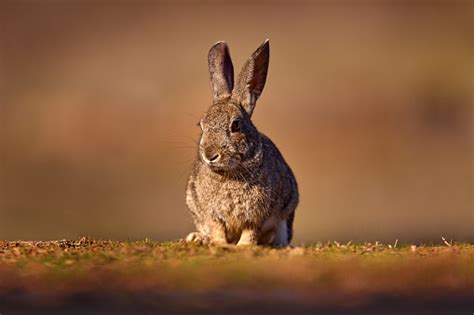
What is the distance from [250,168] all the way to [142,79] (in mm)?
20482

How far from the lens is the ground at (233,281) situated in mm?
8984

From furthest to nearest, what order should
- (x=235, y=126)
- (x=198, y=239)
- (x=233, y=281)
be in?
1. (x=198, y=239)
2. (x=235, y=126)
3. (x=233, y=281)

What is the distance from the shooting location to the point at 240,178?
11906mm

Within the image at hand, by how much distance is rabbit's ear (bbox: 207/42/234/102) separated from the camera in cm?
1271

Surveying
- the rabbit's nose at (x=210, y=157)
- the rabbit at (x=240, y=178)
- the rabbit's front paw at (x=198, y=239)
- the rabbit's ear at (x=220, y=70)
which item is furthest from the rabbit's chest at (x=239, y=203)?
the rabbit's ear at (x=220, y=70)

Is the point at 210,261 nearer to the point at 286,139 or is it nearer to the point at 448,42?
the point at 286,139

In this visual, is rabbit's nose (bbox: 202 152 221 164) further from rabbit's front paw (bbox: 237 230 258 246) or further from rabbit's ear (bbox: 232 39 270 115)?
rabbit's ear (bbox: 232 39 270 115)

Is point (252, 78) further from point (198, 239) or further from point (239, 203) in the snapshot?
point (198, 239)

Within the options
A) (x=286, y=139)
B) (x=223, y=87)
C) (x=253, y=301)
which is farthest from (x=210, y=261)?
(x=286, y=139)

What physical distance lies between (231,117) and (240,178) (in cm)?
60

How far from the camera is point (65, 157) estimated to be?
1073 inches

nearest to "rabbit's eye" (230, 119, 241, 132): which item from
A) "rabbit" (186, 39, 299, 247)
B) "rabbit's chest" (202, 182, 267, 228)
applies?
"rabbit" (186, 39, 299, 247)

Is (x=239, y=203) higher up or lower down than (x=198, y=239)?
higher up

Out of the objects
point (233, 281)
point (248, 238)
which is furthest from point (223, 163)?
point (233, 281)
